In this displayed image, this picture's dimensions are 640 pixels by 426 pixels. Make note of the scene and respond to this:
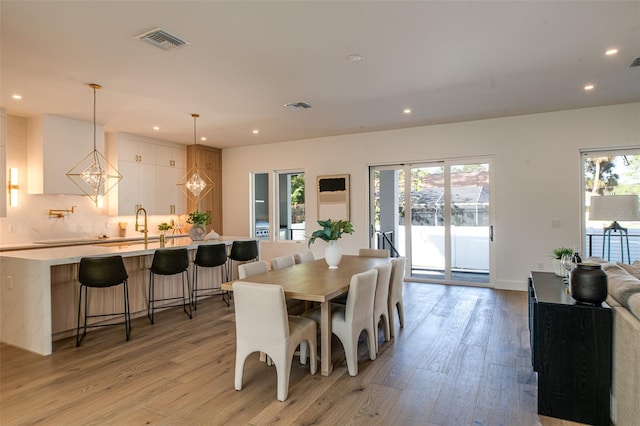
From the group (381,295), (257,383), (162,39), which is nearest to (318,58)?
(162,39)

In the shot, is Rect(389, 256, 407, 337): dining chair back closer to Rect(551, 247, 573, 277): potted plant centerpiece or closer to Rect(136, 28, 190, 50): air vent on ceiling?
Rect(551, 247, 573, 277): potted plant centerpiece

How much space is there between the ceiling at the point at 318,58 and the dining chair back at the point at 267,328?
210 centimetres

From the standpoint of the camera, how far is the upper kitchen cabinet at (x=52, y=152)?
5.55 m

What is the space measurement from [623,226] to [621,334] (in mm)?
4323

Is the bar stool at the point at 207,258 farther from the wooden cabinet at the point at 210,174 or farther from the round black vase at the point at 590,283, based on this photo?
the round black vase at the point at 590,283

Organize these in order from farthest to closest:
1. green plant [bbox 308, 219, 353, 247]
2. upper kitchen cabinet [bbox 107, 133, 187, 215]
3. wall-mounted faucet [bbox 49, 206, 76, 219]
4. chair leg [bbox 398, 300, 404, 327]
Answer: upper kitchen cabinet [bbox 107, 133, 187, 215], wall-mounted faucet [bbox 49, 206, 76, 219], chair leg [bbox 398, 300, 404, 327], green plant [bbox 308, 219, 353, 247]

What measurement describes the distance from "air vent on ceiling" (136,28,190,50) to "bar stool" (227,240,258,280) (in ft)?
9.79

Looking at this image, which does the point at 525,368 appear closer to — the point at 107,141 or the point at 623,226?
Answer: the point at 623,226

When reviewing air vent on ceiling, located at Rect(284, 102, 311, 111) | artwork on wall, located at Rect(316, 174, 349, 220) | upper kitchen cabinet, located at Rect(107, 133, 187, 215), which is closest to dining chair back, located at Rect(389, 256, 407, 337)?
air vent on ceiling, located at Rect(284, 102, 311, 111)

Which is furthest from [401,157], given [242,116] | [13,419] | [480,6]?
[13,419]

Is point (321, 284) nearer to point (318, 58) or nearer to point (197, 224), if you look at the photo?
point (318, 58)

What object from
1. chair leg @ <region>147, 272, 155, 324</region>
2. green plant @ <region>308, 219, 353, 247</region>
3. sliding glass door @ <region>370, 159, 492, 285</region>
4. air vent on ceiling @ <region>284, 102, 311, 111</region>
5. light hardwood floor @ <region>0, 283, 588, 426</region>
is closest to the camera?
light hardwood floor @ <region>0, 283, 588, 426</region>

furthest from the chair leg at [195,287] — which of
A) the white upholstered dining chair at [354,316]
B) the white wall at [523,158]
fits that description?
the white wall at [523,158]

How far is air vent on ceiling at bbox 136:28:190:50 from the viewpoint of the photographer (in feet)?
9.98
